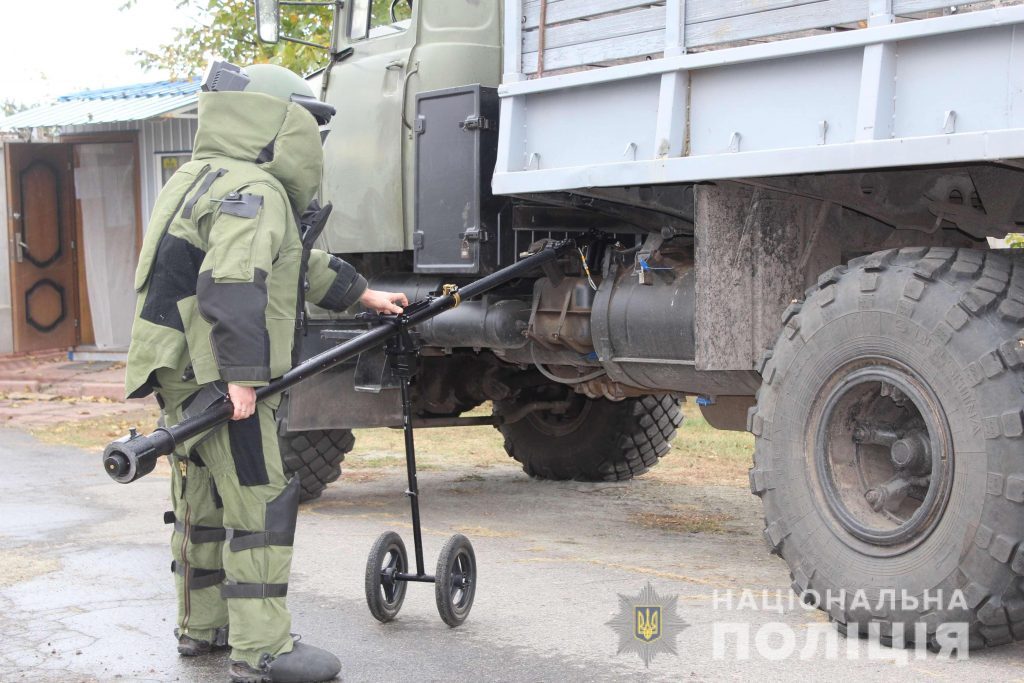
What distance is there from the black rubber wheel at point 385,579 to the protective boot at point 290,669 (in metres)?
0.49

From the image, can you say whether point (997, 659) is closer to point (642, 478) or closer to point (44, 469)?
point (642, 478)

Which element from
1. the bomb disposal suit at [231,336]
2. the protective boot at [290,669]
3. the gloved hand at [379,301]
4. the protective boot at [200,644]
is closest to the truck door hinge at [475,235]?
the gloved hand at [379,301]

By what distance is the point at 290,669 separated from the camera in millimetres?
4051

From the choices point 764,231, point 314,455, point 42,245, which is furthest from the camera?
point 42,245

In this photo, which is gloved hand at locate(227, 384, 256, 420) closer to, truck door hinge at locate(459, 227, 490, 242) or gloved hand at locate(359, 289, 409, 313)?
gloved hand at locate(359, 289, 409, 313)

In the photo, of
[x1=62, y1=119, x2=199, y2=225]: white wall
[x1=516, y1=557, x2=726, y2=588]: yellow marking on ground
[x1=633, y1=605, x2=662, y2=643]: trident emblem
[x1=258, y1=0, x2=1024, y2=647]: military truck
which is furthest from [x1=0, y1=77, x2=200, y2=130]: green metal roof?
[x1=633, y1=605, x2=662, y2=643]: trident emblem

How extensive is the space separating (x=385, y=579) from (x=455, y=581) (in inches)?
10.0

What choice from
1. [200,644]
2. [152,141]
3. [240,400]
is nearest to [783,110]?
[240,400]

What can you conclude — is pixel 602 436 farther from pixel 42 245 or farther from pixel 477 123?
pixel 42 245

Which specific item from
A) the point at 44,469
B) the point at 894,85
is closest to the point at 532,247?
the point at 894,85

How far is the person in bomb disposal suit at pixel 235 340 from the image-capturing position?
4.02 metres

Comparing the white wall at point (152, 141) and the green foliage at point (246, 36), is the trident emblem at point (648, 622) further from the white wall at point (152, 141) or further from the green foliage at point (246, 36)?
the white wall at point (152, 141)

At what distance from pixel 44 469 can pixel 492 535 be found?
12.7 ft

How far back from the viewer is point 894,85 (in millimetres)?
4031
